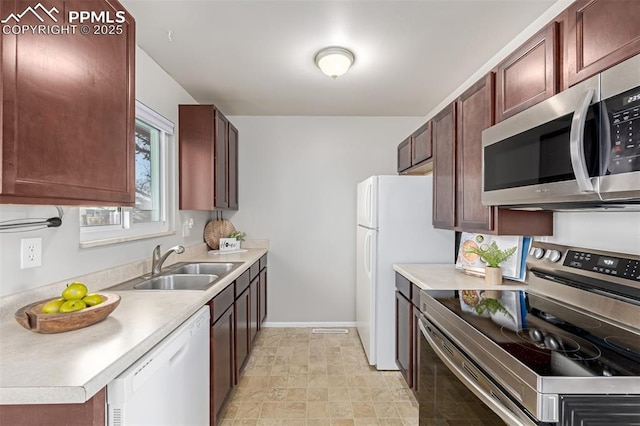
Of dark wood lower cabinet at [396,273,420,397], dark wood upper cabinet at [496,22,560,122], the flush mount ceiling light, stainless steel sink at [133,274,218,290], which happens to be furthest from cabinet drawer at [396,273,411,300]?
the flush mount ceiling light

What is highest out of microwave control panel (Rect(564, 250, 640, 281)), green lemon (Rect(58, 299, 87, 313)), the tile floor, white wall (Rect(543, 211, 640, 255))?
white wall (Rect(543, 211, 640, 255))

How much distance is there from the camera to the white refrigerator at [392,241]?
2.68 meters

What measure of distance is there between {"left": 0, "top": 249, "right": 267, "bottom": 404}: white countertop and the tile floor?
1.19 m

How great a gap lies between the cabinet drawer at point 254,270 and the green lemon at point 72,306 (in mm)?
1721

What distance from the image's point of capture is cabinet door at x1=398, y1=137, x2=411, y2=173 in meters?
3.28

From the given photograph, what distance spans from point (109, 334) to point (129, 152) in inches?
31.4

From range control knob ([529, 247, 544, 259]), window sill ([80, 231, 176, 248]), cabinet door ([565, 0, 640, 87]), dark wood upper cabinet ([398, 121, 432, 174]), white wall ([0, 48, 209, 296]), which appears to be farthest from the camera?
dark wood upper cabinet ([398, 121, 432, 174])

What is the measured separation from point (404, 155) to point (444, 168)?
112 cm

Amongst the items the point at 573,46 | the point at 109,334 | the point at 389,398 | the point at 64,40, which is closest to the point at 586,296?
the point at 573,46

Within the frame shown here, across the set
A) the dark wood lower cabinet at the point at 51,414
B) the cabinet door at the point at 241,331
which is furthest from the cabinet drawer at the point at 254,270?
the dark wood lower cabinet at the point at 51,414

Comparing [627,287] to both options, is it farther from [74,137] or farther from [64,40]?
[64,40]

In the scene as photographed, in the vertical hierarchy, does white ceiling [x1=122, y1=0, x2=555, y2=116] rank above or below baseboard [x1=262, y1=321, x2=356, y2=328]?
above

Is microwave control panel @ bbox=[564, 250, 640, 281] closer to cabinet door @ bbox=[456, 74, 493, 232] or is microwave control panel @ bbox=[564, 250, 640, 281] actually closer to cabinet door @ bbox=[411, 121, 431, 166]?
cabinet door @ bbox=[456, 74, 493, 232]

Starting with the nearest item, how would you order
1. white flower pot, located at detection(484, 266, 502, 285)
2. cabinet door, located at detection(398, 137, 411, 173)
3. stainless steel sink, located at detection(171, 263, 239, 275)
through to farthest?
white flower pot, located at detection(484, 266, 502, 285)
stainless steel sink, located at detection(171, 263, 239, 275)
cabinet door, located at detection(398, 137, 411, 173)
